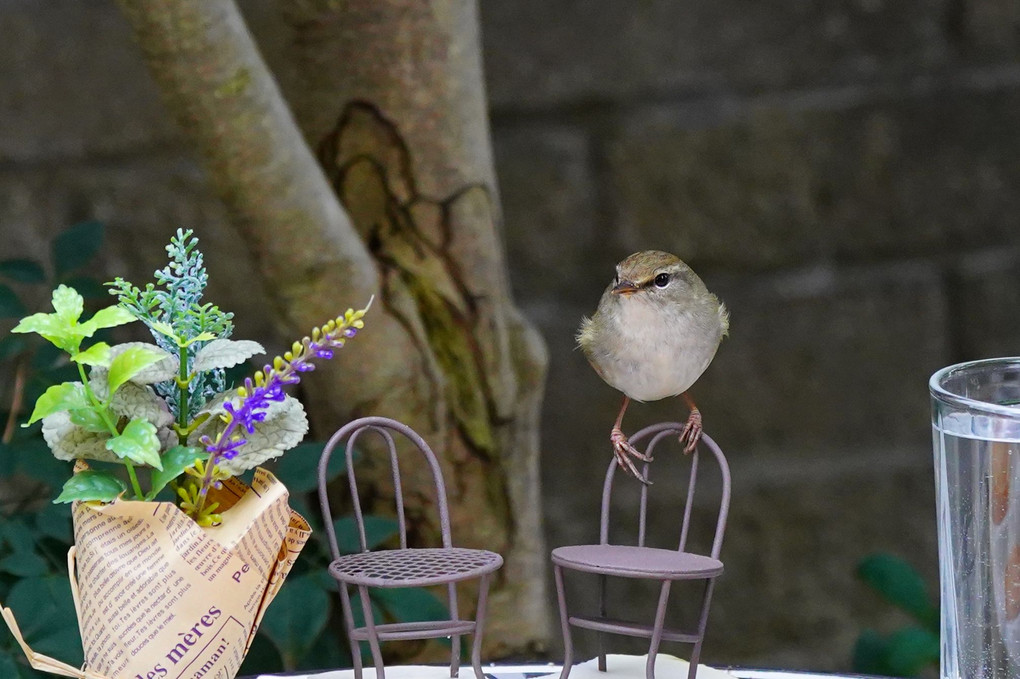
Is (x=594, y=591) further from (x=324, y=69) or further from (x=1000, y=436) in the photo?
(x=1000, y=436)

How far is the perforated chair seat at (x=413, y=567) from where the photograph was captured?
31.1 inches

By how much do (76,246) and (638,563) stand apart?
900 millimetres

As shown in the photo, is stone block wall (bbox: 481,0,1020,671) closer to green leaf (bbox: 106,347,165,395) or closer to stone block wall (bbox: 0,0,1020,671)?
stone block wall (bbox: 0,0,1020,671)

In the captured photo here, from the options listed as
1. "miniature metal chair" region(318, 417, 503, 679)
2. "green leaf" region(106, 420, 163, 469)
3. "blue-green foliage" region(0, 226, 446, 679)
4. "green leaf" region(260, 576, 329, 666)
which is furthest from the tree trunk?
"green leaf" region(106, 420, 163, 469)

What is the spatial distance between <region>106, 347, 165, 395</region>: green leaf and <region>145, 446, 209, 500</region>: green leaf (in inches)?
2.2

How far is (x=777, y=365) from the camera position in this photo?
6.92ft

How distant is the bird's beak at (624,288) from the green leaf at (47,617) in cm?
58

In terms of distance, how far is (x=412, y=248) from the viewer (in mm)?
1456

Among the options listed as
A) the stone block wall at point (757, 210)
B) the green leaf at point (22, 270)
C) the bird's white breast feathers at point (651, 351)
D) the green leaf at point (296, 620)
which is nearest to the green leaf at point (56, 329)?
the bird's white breast feathers at point (651, 351)

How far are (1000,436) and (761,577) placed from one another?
142 centimetres

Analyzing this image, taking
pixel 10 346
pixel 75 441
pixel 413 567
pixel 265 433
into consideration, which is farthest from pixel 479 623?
pixel 10 346

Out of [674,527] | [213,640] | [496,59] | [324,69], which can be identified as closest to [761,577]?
[674,527]

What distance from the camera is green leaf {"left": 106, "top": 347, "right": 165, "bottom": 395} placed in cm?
77

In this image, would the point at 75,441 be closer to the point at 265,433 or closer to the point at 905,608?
the point at 265,433
